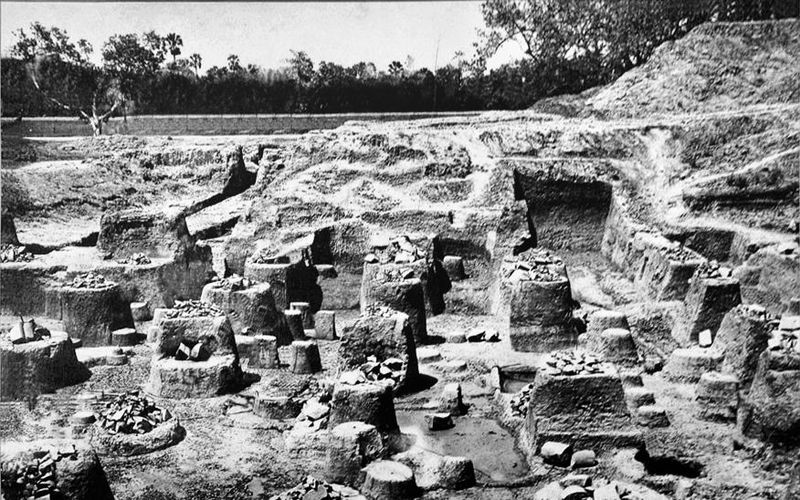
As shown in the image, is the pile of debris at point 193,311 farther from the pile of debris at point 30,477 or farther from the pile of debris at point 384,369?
the pile of debris at point 30,477

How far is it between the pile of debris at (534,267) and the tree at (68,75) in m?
7.29

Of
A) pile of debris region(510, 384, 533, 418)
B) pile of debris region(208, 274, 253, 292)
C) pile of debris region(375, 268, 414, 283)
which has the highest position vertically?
pile of debris region(375, 268, 414, 283)

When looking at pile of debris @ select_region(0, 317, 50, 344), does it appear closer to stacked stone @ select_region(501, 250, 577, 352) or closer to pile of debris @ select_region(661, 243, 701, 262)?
stacked stone @ select_region(501, 250, 577, 352)

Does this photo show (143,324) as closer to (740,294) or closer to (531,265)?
(531,265)

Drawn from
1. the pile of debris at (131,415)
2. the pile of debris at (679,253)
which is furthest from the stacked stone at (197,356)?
the pile of debris at (679,253)

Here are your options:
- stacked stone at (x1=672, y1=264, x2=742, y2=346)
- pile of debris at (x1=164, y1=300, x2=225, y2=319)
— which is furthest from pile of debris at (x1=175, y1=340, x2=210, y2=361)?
stacked stone at (x1=672, y1=264, x2=742, y2=346)

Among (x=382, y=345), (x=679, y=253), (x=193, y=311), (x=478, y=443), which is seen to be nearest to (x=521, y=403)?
(x=478, y=443)

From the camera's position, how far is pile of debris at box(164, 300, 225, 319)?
492 inches

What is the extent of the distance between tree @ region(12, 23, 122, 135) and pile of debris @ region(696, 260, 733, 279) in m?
9.73

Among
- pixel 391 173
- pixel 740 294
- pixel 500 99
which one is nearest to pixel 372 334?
pixel 500 99

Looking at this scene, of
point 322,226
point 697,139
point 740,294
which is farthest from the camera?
point 322,226

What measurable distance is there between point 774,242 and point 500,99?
197 inches

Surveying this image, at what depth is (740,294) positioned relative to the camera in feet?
43.4

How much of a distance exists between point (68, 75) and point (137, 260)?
4.51m
